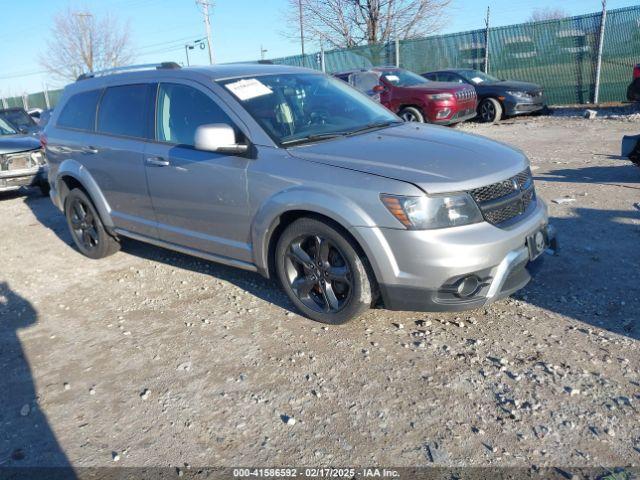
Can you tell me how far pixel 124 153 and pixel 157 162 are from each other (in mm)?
539

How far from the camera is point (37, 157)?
9.30 metres

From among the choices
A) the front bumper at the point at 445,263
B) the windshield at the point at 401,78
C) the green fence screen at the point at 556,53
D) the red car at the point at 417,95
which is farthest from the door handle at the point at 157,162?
the green fence screen at the point at 556,53

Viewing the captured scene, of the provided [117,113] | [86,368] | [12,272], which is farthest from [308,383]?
[12,272]

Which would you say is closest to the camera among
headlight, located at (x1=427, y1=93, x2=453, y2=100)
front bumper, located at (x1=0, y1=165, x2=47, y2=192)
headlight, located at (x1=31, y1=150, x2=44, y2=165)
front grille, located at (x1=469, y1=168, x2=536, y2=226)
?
front grille, located at (x1=469, y1=168, x2=536, y2=226)

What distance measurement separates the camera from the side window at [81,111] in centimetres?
534

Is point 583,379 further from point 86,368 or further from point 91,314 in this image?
point 91,314

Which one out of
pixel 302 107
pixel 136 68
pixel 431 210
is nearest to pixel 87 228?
pixel 136 68

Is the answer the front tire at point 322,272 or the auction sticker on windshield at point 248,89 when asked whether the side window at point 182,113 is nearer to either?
the auction sticker on windshield at point 248,89

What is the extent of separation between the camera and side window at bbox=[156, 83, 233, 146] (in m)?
4.13

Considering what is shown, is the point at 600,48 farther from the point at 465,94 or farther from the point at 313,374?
the point at 313,374

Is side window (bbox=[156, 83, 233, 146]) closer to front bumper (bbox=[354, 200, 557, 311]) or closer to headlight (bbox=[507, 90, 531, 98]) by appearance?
front bumper (bbox=[354, 200, 557, 311])

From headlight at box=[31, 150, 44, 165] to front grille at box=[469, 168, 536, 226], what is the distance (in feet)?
27.3

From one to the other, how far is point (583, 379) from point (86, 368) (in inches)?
117

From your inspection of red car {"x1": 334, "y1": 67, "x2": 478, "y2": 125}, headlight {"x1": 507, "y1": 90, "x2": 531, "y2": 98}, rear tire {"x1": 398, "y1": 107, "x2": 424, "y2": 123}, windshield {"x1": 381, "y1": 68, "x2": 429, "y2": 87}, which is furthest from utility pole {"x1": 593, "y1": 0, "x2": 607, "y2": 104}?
rear tire {"x1": 398, "y1": 107, "x2": 424, "y2": 123}
